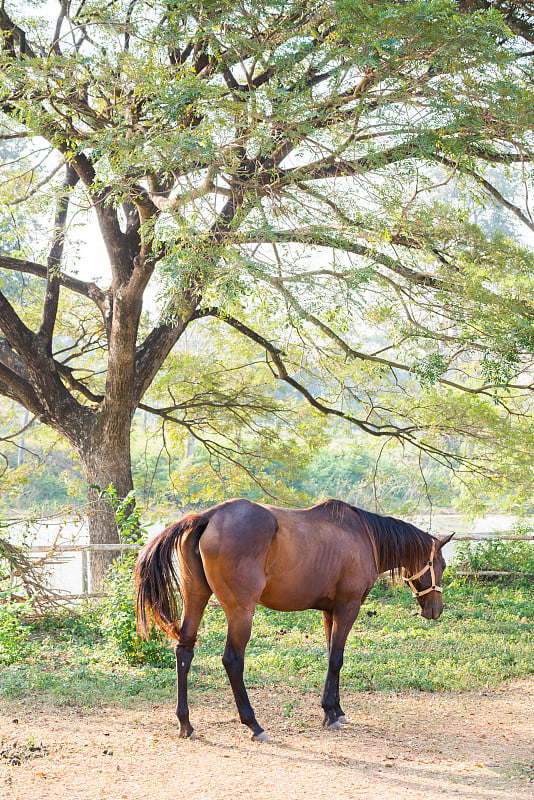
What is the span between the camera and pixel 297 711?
4695 millimetres

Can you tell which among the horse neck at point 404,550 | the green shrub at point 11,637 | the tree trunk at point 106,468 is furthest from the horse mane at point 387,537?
the tree trunk at point 106,468

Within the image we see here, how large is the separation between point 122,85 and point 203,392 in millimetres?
5108

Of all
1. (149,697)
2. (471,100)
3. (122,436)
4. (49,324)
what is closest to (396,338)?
(471,100)

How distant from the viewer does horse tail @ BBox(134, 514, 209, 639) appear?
4344 millimetres

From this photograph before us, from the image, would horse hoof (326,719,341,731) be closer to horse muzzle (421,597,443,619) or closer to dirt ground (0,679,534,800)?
dirt ground (0,679,534,800)

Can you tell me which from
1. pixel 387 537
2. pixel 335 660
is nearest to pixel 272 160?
pixel 387 537

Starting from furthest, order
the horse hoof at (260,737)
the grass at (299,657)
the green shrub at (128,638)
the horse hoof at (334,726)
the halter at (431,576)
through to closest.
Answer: the green shrub at (128,638) → the halter at (431,576) → the grass at (299,657) → the horse hoof at (334,726) → the horse hoof at (260,737)

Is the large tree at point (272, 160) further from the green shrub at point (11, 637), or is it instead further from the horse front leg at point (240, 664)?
the horse front leg at point (240, 664)

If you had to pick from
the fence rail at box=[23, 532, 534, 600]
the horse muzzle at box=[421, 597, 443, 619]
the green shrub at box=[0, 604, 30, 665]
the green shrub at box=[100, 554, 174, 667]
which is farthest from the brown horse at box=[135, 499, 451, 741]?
the fence rail at box=[23, 532, 534, 600]

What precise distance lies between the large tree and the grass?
4.93ft

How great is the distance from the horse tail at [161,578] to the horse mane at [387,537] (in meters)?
1.10

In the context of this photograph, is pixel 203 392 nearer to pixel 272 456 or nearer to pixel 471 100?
pixel 272 456

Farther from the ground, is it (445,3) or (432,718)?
(445,3)

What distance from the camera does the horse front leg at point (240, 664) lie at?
4082mm
